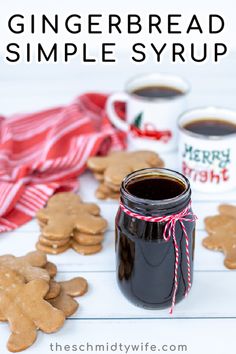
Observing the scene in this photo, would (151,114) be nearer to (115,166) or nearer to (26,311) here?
(115,166)

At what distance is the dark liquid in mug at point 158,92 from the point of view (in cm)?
152

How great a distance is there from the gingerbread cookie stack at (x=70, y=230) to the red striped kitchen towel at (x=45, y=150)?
0.28 ft

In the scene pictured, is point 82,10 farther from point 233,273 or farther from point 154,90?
point 233,273

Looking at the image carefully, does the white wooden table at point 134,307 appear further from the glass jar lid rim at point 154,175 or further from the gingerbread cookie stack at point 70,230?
the glass jar lid rim at point 154,175

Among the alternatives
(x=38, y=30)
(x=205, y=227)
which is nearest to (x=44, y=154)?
(x=205, y=227)

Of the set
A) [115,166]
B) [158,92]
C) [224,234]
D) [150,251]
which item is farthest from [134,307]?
[158,92]

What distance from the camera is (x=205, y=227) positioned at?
128 cm

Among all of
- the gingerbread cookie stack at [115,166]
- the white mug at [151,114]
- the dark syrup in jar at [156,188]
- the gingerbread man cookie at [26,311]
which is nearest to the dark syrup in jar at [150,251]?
the dark syrup in jar at [156,188]

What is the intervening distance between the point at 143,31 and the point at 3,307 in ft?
3.61

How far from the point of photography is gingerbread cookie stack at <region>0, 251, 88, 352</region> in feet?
3.38

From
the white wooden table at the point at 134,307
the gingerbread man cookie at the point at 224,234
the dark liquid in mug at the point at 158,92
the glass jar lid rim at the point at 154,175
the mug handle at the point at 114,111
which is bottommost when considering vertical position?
the white wooden table at the point at 134,307

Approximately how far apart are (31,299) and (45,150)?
47 centimetres

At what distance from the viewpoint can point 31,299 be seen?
1.05 m

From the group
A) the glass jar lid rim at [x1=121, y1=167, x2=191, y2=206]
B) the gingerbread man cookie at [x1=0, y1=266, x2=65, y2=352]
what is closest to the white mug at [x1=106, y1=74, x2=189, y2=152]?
Result: the glass jar lid rim at [x1=121, y1=167, x2=191, y2=206]
